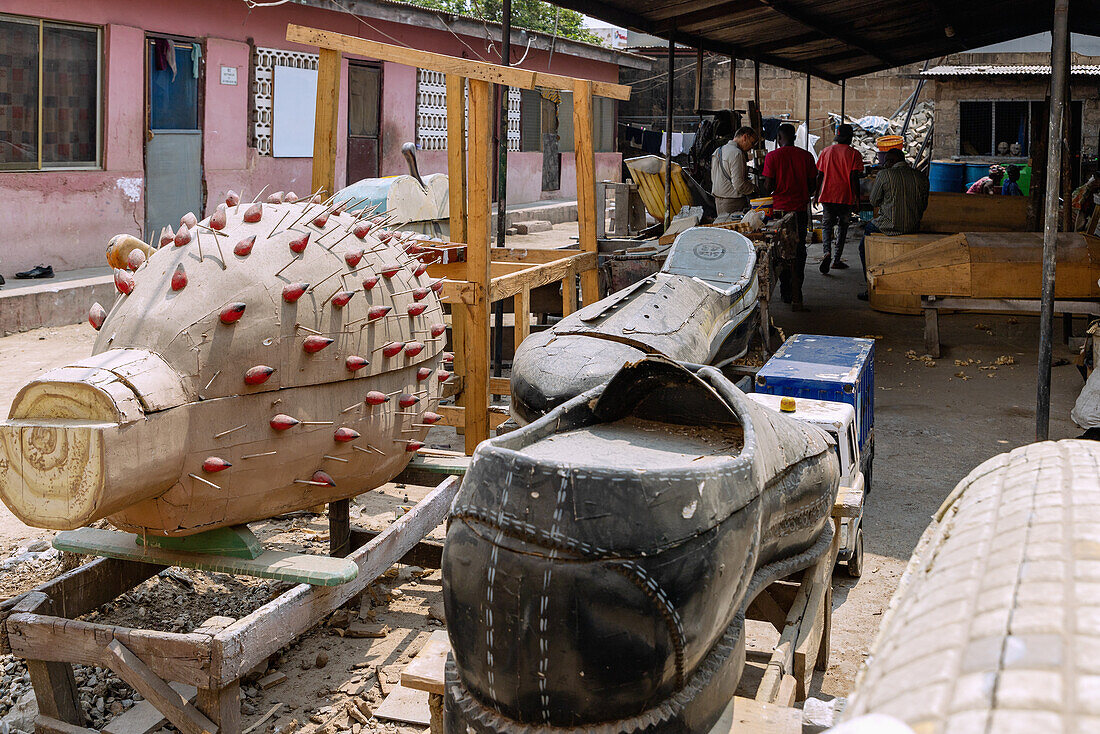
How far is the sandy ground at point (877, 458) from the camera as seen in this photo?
10.9ft

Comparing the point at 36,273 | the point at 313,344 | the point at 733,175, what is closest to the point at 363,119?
the point at 36,273

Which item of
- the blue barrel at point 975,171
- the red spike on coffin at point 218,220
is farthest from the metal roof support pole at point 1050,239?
the blue barrel at point 975,171

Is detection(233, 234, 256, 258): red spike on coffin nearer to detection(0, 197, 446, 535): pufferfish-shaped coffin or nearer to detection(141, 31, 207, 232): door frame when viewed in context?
detection(0, 197, 446, 535): pufferfish-shaped coffin

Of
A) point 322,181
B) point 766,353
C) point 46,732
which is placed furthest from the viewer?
point 766,353

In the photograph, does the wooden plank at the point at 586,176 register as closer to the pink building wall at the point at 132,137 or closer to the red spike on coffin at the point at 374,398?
the red spike on coffin at the point at 374,398

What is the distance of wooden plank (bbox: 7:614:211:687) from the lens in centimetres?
260

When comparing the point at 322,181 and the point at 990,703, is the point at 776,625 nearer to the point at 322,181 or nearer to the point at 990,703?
the point at 990,703

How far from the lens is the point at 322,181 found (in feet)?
15.8

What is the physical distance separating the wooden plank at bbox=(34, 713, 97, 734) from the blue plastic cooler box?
319cm

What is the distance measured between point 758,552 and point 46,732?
2044 millimetres

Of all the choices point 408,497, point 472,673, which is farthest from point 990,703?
point 408,497

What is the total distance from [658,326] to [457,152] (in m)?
1.50

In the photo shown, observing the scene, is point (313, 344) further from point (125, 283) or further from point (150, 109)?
point (150, 109)

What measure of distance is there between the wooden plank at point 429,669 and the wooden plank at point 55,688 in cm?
107
